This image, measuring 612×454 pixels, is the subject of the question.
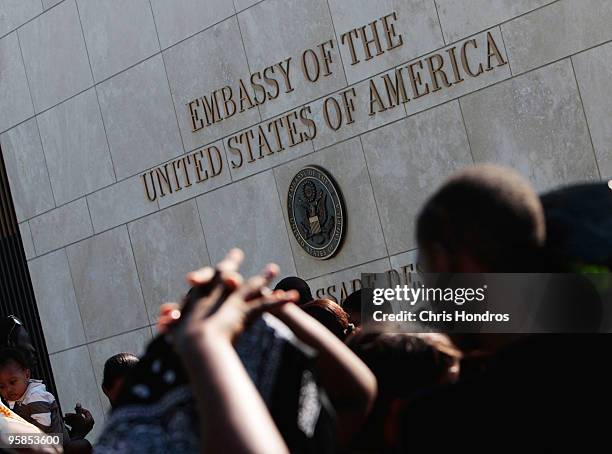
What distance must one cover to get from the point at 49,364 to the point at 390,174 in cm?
492

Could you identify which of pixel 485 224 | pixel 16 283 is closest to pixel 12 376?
pixel 485 224

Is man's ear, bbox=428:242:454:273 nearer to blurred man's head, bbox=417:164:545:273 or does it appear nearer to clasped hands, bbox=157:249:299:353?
blurred man's head, bbox=417:164:545:273

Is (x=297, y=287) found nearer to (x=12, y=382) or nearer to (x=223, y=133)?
(x=12, y=382)

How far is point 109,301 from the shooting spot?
10906 mm

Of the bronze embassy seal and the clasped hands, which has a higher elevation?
the bronze embassy seal

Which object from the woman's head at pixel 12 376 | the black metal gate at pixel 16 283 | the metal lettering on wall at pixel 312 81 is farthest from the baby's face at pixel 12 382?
the black metal gate at pixel 16 283

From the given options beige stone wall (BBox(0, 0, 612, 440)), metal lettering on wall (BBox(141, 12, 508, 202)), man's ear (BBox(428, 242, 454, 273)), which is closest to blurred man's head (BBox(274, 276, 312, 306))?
beige stone wall (BBox(0, 0, 612, 440))

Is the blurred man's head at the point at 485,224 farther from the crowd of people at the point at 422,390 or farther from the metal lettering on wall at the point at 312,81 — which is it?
the metal lettering on wall at the point at 312,81

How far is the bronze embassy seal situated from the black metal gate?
153 inches

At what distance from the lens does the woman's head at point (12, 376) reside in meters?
6.26

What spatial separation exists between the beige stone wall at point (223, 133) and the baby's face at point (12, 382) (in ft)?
10.1

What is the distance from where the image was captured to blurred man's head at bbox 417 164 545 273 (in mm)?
1871

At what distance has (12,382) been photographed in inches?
247

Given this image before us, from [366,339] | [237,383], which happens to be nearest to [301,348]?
[366,339]
